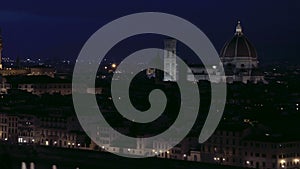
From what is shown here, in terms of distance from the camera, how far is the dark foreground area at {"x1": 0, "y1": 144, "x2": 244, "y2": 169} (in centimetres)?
1545

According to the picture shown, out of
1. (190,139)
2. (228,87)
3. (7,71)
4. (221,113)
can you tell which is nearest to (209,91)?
(228,87)

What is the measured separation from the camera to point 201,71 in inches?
1593

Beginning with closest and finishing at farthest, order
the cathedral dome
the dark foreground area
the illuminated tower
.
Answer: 1. the dark foreground area
2. the cathedral dome
3. the illuminated tower

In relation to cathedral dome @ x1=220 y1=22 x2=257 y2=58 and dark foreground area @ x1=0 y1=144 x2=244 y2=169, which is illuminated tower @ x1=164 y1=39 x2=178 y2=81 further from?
dark foreground area @ x1=0 y1=144 x2=244 y2=169

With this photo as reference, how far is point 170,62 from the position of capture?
41.8 m

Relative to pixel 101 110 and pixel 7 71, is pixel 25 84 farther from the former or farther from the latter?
pixel 101 110

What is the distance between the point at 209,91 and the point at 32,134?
12.8m

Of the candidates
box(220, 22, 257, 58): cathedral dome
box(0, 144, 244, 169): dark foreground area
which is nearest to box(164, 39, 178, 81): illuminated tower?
box(220, 22, 257, 58): cathedral dome

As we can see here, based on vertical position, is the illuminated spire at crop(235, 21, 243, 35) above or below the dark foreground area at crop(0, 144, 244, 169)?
above

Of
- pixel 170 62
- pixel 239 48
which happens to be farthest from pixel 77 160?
pixel 170 62

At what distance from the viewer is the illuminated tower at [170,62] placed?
136ft

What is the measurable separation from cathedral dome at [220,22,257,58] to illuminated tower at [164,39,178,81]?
2418 millimetres

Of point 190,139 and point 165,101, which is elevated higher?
point 165,101

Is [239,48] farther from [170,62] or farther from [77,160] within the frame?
[77,160]
